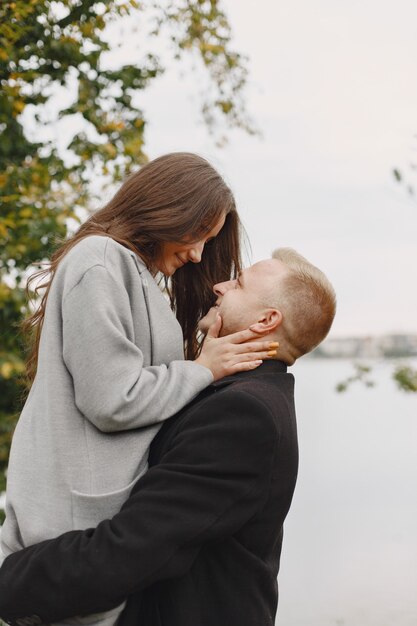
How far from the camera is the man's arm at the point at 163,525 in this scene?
1.78 m

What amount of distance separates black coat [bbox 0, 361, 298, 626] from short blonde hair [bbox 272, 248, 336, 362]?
173 mm

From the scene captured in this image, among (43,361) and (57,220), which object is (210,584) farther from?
(57,220)

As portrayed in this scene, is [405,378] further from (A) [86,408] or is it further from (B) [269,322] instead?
(A) [86,408]

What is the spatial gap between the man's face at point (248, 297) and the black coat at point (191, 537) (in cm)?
A: 21

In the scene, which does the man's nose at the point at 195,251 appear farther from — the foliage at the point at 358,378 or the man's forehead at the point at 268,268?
the foliage at the point at 358,378

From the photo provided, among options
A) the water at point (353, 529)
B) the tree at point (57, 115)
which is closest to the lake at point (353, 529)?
the water at point (353, 529)

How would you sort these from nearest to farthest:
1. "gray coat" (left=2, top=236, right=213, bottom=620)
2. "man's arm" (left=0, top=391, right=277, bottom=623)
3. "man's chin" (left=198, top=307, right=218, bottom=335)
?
"man's arm" (left=0, top=391, right=277, bottom=623)
"gray coat" (left=2, top=236, right=213, bottom=620)
"man's chin" (left=198, top=307, right=218, bottom=335)

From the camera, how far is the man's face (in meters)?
2.15

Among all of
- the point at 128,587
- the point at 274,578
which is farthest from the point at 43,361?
the point at 274,578

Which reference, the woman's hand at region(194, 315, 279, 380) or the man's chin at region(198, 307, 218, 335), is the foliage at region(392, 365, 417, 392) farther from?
the woman's hand at region(194, 315, 279, 380)

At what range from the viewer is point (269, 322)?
83.4 inches

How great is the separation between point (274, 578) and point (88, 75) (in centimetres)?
269

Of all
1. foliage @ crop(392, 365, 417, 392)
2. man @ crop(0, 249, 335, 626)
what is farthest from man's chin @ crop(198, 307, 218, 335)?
foliage @ crop(392, 365, 417, 392)

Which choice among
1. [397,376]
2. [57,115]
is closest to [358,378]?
[397,376]
